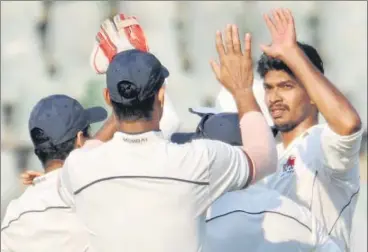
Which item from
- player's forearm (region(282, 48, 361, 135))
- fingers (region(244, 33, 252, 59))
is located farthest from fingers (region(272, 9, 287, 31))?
fingers (region(244, 33, 252, 59))

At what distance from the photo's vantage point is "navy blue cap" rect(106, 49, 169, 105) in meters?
5.82

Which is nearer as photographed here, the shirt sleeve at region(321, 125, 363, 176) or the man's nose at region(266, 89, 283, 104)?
the shirt sleeve at region(321, 125, 363, 176)

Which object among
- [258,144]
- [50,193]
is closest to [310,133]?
[50,193]

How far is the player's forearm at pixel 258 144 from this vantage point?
19.2ft

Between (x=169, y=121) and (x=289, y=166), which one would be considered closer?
(x=289, y=166)

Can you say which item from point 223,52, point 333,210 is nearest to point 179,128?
point 333,210

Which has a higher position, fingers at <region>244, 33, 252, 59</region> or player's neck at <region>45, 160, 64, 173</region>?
fingers at <region>244, 33, 252, 59</region>

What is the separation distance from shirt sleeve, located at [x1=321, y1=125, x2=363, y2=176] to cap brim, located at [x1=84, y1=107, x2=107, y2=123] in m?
1.29

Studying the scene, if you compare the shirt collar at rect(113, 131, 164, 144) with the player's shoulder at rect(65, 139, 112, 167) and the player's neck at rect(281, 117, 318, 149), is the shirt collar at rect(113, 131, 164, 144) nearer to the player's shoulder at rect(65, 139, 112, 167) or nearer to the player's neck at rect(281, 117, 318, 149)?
the player's shoulder at rect(65, 139, 112, 167)

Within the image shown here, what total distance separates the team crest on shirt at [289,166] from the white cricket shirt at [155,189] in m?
1.62

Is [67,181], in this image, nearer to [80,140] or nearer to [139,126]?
[139,126]

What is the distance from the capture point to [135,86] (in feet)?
19.1

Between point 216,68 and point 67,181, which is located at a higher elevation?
point 216,68

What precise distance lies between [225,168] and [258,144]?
196mm
